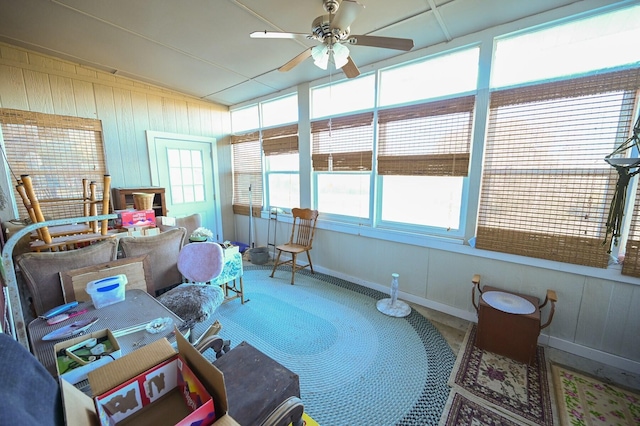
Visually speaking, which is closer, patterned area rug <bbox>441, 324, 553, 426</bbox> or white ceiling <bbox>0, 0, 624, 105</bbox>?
patterned area rug <bbox>441, 324, 553, 426</bbox>

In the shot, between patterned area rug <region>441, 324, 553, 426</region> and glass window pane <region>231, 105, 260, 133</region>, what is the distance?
4119 millimetres

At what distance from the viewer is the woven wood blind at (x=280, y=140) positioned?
11.9 feet

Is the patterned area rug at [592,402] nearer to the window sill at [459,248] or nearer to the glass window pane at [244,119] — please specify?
the window sill at [459,248]

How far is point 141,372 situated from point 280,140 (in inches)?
135

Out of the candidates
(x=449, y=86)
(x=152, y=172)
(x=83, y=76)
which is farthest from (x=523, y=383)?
(x=83, y=76)

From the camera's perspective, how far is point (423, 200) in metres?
2.68

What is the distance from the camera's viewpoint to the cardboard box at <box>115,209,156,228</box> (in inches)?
99.2

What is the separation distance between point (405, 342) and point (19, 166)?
4.27 meters

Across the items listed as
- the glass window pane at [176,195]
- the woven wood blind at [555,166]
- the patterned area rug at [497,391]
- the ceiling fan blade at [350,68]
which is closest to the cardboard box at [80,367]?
the patterned area rug at [497,391]

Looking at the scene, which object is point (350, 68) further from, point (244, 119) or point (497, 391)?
point (244, 119)

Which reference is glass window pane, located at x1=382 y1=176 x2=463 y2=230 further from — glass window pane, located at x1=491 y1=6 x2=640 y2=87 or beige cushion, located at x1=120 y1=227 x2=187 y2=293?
beige cushion, located at x1=120 y1=227 x2=187 y2=293

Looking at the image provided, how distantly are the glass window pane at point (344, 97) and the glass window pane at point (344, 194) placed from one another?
82 centimetres

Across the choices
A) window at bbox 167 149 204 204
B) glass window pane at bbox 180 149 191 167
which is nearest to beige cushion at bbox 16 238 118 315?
window at bbox 167 149 204 204

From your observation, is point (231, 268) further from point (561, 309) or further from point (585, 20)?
point (585, 20)
